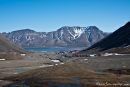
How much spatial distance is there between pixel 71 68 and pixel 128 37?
13733cm

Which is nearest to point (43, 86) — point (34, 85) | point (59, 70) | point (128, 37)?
point (34, 85)

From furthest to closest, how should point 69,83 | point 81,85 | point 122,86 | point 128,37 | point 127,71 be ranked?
point 128,37 → point 127,71 → point 69,83 → point 81,85 → point 122,86

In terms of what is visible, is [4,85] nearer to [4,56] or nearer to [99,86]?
[99,86]

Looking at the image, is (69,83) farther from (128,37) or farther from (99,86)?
(128,37)

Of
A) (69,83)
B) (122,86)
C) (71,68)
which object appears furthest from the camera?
(71,68)

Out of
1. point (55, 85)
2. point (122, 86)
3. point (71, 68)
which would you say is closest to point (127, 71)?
point (71, 68)

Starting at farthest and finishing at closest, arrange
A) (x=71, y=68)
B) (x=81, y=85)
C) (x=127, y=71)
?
(x=71, y=68), (x=127, y=71), (x=81, y=85)

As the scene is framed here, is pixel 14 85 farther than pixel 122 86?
Yes

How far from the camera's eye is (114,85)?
133 feet

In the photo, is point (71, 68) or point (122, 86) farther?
point (71, 68)

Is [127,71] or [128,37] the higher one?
[128,37]

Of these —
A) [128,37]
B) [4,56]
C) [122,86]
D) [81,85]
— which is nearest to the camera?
[122,86]

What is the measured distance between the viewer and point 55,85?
42.7 meters

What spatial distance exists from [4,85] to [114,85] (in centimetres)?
2488
